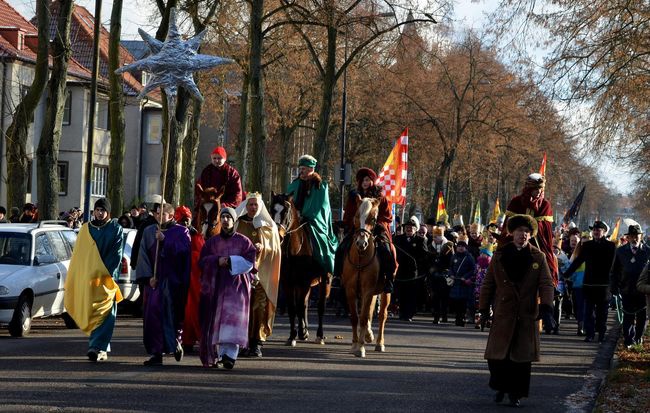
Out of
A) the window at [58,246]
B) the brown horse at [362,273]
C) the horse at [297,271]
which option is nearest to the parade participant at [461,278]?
the horse at [297,271]

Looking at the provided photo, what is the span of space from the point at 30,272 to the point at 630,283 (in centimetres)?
878

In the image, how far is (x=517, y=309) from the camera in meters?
11.9

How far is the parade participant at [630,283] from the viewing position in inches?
741

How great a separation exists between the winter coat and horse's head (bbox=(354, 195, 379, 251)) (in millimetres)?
3997

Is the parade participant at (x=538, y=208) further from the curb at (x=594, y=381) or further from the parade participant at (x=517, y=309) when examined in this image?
the parade participant at (x=517, y=309)

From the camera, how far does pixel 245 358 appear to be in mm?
15148

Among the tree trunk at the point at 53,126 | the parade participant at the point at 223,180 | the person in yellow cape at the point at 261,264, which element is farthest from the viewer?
the tree trunk at the point at 53,126

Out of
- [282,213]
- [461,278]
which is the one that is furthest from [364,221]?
[461,278]

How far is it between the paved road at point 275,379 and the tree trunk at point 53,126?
779 centimetres

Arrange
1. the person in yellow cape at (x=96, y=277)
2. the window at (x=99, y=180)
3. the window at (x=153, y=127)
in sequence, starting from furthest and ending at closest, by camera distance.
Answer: the window at (x=153, y=127) < the window at (x=99, y=180) < the person in yellow cape at (x=96, y=277)

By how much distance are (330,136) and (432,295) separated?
34.9 meters

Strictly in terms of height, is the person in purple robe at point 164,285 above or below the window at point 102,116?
below

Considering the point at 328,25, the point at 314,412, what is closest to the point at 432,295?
the point at 328,25

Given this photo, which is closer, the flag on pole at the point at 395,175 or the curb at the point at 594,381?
the curb at the point at 594,381
